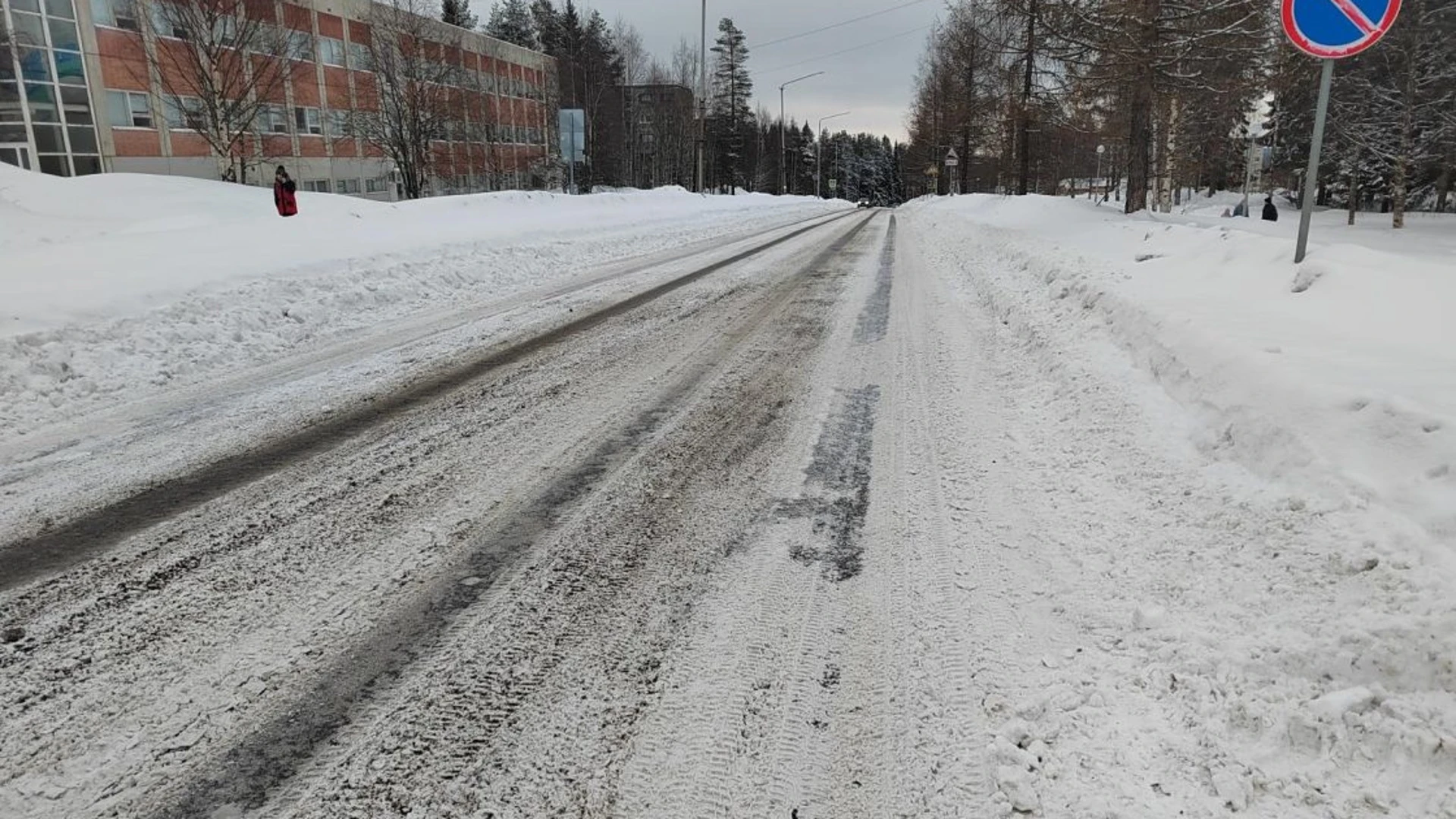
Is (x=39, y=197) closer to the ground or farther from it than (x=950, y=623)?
farther from it

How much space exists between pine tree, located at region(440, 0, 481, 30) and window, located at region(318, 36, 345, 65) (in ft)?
50.9

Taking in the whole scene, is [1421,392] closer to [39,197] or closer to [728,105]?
[39,197]

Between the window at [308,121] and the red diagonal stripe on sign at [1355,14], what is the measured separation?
52.2 meters

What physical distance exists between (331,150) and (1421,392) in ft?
182

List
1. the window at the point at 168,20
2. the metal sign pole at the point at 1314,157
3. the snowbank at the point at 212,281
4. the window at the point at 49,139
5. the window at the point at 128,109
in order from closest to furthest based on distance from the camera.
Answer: the metal sign pole at the point at 1314,157
the snowbank at the point at 212,281
the window at the point at 168,20
the window at the point at 49,139
the window at the point at 128,109

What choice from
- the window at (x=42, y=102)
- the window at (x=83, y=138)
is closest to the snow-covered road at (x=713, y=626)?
the window at (x=42, y=102)

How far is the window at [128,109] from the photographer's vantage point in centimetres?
3700

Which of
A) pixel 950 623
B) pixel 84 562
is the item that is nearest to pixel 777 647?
pixel 950 623

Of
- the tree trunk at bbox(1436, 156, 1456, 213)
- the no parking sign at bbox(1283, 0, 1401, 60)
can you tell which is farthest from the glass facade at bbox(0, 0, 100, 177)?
the tree trunk at bbox(1436, 156, 1456, 213)

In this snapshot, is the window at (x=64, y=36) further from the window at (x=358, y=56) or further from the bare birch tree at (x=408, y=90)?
the window at (x=358, y=56)

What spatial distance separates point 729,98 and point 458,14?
93.5 ft

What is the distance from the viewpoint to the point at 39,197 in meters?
20.6

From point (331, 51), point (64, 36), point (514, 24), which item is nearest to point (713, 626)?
point (64, 36)

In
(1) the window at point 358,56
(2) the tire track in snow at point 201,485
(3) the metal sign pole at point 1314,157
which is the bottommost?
(2) the tire track in snow at point 201,485
